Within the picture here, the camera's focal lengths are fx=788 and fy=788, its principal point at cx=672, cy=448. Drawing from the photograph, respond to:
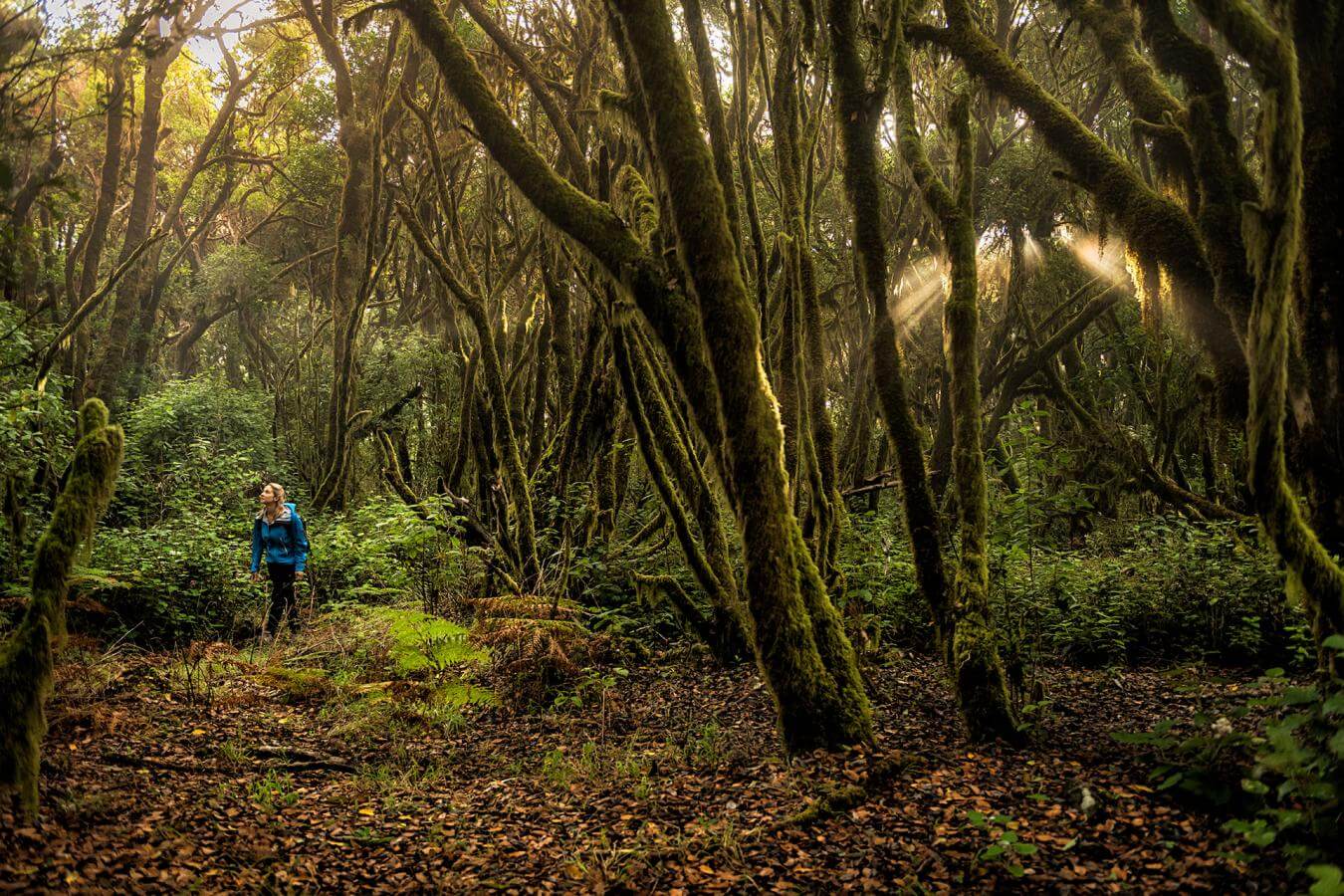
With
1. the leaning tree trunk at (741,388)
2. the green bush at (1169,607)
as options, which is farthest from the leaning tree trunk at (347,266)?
the green bush at (1169,607)

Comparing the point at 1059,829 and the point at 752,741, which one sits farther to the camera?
the point at 752,741

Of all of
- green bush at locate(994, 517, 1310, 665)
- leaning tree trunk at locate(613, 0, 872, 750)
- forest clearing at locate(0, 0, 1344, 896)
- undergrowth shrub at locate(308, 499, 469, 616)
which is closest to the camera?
forest clearing at locate(0, 0, 1344, 896)

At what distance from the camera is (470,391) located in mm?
12000

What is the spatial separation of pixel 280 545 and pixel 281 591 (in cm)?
60

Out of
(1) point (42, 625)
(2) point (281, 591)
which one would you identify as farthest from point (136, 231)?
(1) point (42, 625)

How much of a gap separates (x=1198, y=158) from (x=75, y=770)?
7.59 m

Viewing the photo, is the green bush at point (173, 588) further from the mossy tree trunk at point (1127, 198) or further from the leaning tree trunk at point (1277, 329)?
the leaning tree trunk at point (1277, 329)

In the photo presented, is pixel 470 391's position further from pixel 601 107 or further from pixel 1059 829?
pixel 1059 829

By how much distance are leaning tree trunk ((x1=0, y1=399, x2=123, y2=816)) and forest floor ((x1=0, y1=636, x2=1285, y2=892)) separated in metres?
0.29

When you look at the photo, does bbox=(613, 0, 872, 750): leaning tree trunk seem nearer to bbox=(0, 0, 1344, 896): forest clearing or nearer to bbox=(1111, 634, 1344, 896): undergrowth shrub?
bbox=(0, 0, 1344, 896): forest clearing

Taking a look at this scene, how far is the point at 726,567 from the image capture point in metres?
7.40

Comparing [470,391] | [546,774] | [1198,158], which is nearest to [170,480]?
[470,391]


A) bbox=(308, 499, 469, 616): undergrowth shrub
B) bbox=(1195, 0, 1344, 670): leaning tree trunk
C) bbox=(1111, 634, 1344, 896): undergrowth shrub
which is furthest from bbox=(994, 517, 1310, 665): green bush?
bbox=(308, 499, 469, 616): undergrowth shrub

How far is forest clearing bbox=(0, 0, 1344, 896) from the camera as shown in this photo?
3.88 metres
